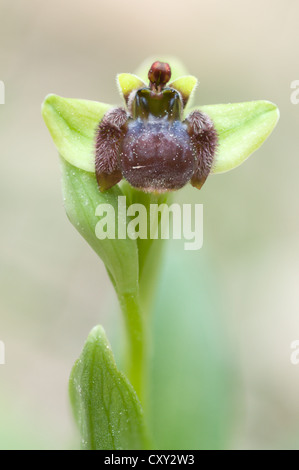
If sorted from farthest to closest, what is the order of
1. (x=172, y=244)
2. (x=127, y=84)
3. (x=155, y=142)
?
(x=172, y=244) < (x=127, y=84) < (x=155, y=142)

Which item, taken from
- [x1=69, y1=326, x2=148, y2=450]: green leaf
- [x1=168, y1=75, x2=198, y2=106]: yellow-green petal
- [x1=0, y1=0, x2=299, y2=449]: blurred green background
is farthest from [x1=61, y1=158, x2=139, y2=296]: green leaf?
[x1=0, y1=0, x2=299, y2=449]: blurred green background

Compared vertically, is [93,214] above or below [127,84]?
below

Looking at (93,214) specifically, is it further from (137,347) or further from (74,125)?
(137,347)

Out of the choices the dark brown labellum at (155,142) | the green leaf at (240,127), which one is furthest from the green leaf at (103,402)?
the green leaf at (240,127)

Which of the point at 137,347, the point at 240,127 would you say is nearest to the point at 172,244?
the point at 137,347

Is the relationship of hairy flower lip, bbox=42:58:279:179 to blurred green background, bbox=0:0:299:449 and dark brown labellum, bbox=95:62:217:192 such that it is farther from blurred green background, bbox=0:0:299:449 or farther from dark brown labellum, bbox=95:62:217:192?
blurred green background, bbox=0:0:299:449

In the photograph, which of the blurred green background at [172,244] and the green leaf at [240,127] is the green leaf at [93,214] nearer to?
the green leaf at [240,127]
